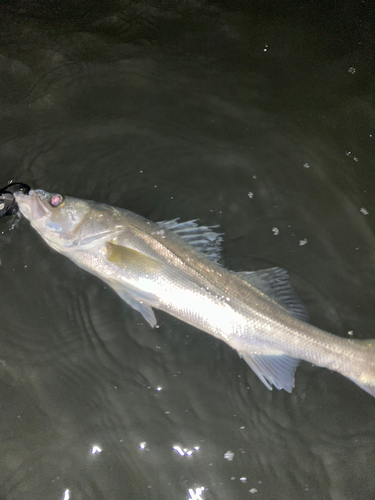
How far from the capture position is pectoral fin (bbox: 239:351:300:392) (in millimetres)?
2240

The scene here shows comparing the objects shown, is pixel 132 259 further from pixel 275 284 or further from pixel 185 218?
pixel 275 284

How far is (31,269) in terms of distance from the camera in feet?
8.87

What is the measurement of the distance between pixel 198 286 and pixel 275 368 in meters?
0.75

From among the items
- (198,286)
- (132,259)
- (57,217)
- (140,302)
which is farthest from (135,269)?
(57,217)

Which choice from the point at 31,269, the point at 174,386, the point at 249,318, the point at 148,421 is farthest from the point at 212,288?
the point at 31,269

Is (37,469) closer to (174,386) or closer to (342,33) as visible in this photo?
(174,386)

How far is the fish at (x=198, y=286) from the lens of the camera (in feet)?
7.10

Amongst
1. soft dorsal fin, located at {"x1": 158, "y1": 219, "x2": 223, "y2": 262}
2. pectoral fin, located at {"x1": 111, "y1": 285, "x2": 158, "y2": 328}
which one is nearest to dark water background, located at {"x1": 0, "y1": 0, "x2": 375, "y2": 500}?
pectoral fin, located at {"x1": 111, "y1": 285, "x2": 158, "y2": 328}

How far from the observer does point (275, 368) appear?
7.40 ft

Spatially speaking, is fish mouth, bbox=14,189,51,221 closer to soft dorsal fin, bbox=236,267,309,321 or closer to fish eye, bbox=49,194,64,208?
fish eye, bbox=49,194,64,208

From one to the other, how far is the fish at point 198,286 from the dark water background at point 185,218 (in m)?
0.32

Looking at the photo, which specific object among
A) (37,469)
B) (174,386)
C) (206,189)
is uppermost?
(206,189)

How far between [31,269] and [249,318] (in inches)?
69.3

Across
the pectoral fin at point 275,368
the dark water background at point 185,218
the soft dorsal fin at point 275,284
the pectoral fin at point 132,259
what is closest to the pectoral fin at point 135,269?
the pectoral fin at point 132,259
